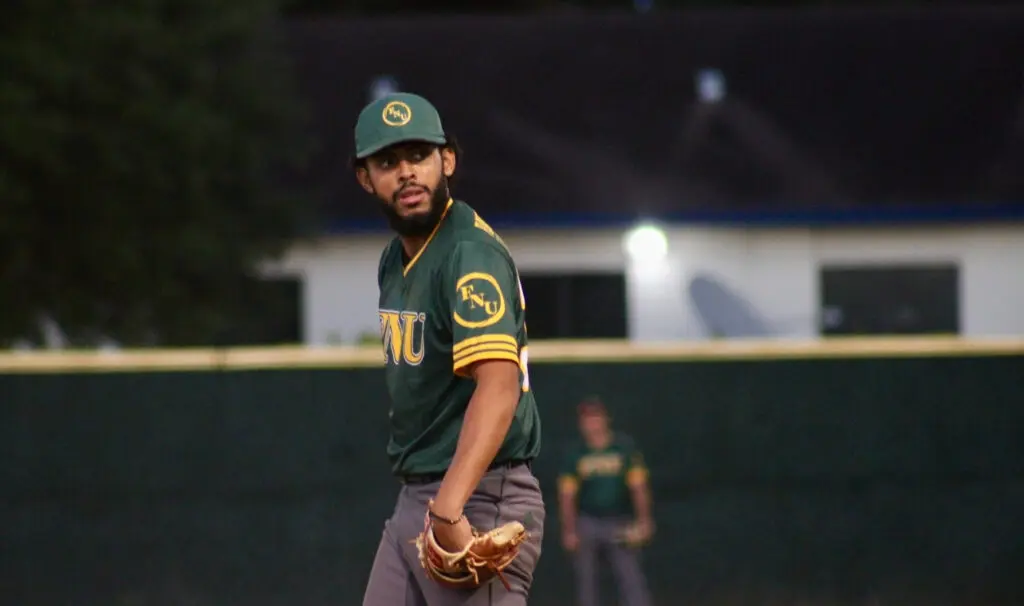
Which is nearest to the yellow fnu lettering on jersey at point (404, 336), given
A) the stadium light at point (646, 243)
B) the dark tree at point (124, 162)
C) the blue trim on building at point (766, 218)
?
the dark tree at point (124, 162)

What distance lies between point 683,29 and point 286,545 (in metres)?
14.4

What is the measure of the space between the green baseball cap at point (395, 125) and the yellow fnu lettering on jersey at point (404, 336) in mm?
437

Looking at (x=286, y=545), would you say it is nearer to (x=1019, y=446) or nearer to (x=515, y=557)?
(x=1019, y=446)

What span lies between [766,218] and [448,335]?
17.8 metres

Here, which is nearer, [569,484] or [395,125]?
[395,125]

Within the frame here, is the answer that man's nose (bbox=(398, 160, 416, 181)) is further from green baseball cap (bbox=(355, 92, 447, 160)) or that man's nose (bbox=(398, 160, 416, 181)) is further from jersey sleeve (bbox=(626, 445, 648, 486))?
jersey sleeve (bbox=(626, 445, 648, 486))

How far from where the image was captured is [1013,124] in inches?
922

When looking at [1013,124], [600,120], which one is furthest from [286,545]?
[1013,124]

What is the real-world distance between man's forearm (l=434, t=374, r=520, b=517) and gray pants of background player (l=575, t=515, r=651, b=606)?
790cm

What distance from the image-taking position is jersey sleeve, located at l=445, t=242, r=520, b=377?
4457 mm

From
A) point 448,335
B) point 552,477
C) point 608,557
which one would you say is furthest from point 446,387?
point 552,477

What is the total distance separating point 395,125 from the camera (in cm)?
460

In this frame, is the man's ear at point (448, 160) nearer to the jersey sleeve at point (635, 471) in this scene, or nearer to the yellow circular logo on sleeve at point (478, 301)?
the yellow circular logo on sleeve at point (478, 301)

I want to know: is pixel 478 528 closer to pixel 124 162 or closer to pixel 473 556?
pixel 473 556
